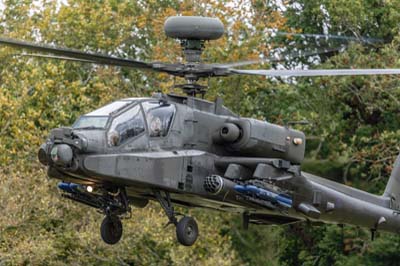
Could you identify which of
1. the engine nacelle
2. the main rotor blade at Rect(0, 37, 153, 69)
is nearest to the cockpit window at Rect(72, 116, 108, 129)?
the main rotor blade at Rect(0, 37, 153, 69)

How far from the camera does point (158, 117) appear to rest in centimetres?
2189

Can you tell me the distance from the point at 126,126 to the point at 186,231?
5.86 feet

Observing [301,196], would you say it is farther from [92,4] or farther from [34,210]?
[92,4]

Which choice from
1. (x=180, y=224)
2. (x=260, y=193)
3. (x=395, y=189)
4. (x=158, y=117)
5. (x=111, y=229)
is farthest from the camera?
(x=395, y=189)

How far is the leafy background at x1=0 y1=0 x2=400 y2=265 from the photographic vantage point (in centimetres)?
3347

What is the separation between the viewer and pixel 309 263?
38938 millimetres

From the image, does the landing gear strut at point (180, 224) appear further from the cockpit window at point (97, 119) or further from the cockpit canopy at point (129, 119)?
the cockpit window at point (97, 119)

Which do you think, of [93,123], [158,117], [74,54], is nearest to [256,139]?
[158,117]

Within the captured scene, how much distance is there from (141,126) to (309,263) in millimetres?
18065

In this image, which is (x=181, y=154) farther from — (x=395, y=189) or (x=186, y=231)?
(x=395, y=189)

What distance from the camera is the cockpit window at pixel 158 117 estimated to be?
71.4 ft

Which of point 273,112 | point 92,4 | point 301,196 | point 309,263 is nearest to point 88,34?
point 92,4

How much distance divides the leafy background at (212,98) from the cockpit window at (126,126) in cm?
1098

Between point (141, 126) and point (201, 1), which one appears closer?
point (141, 126)
